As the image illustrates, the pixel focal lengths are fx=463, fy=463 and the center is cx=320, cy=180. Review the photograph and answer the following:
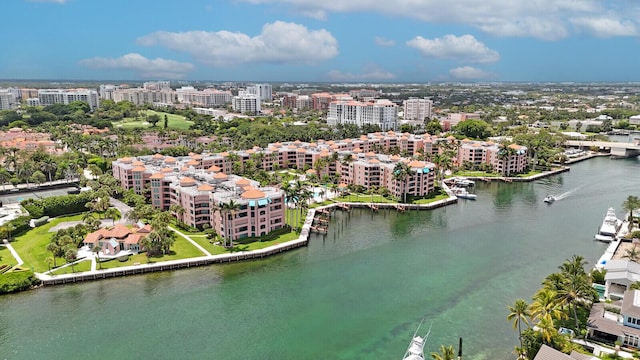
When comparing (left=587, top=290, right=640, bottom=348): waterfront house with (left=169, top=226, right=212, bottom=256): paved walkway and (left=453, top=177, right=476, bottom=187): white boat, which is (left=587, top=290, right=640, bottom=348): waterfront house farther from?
(left=453, top=177, right=476, bottom=187): white boat

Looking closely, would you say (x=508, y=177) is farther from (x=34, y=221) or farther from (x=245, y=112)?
(x=245, y=112)

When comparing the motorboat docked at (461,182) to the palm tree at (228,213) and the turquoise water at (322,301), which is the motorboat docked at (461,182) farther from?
the palm tree at (228,213)

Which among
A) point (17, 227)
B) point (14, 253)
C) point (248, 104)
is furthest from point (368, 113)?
point (14, 253)

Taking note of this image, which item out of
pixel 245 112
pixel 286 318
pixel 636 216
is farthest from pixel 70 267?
pixel 245 112

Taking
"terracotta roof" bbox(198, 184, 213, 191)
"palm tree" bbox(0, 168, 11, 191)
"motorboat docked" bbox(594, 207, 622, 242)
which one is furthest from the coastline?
"palm tree" bbox(0, 168, 11, 191)

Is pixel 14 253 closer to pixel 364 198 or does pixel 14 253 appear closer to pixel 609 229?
pixel 364 198
